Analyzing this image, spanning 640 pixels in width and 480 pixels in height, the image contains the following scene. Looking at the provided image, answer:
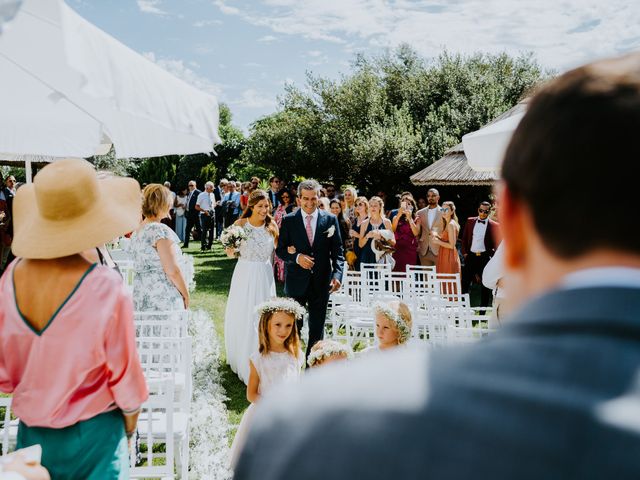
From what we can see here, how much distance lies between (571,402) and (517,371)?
0.06 m

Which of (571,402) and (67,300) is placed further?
(67,300)

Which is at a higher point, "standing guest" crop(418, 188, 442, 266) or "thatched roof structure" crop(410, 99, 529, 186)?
"thatched roof structure" crop(410, 99, 529, 186)

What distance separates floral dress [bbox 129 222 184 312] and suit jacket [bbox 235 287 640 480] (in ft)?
17.8

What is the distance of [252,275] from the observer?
7.09 m

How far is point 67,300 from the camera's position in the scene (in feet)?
8.58

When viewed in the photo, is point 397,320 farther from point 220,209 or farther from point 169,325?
point 220,209

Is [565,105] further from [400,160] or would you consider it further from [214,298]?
[400,160]

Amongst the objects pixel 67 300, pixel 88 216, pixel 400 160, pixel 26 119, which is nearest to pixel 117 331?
pixel 67 300

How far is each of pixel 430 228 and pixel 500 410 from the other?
10440 mm

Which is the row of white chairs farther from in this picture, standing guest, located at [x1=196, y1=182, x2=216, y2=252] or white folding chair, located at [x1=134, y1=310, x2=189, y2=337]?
standing guest, located at [x1=196, y1=182, x2=216, y2=252]

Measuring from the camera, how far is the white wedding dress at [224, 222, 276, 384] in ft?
23.1

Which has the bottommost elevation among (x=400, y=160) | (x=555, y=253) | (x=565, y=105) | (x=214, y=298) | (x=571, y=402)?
(x=214, y=298)

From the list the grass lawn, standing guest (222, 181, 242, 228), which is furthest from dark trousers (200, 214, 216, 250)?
standing guest (222, 181, 242, 228)

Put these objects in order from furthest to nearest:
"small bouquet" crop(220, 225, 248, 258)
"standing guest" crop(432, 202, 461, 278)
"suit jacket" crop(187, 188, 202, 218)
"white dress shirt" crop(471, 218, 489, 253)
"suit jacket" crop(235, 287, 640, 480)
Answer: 1. "suit jacket" crop(187, 188, 202, 218)
2. "white dress shirt" crop(471, 218, 489, 253)
3. "standing guest" crop(432, 202, 461, 278)
4. "small bouquet" crop(220, 225, 248, 258)
5. "suit jacket" crop(235, 287, 640, 480)
